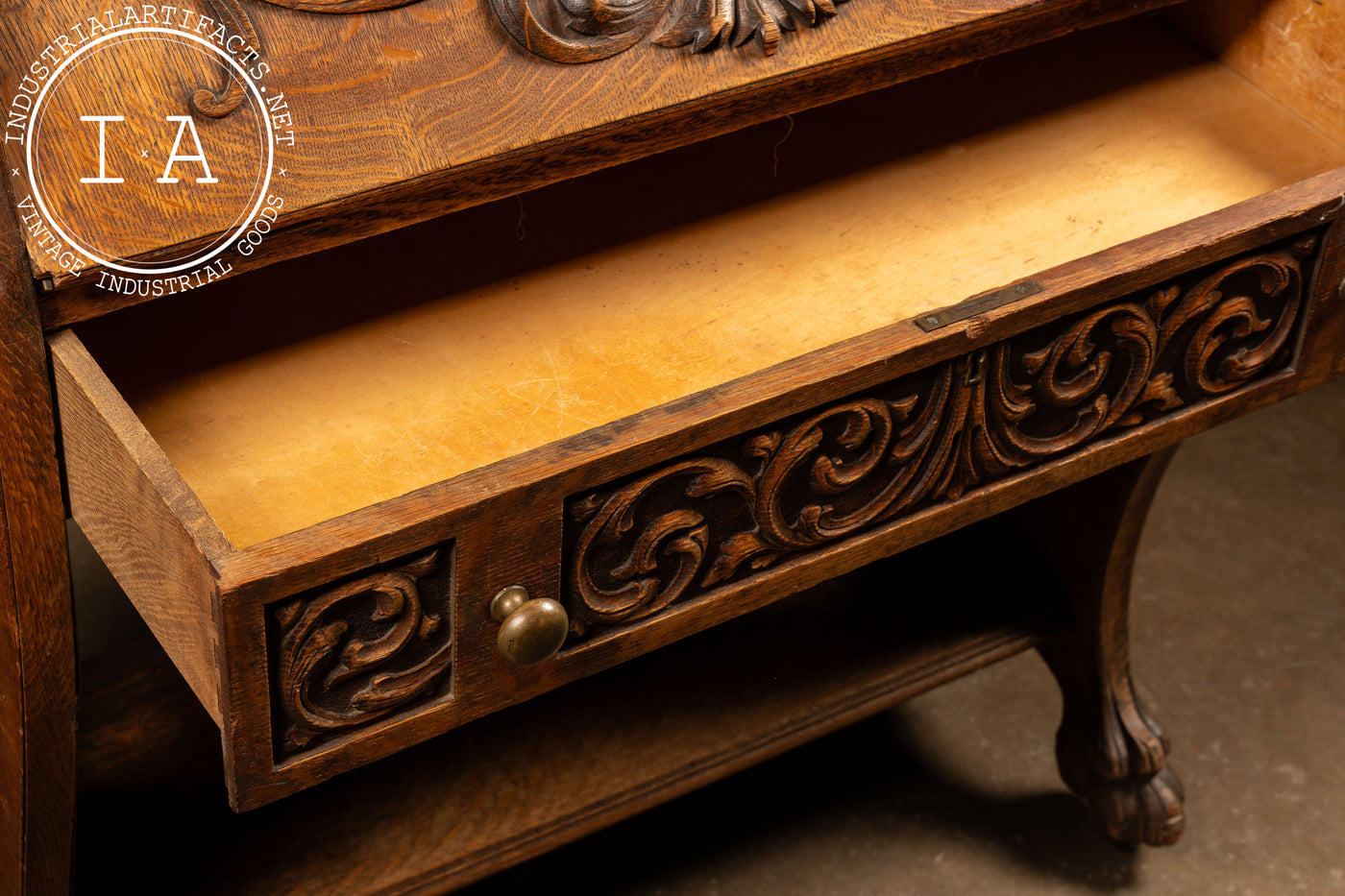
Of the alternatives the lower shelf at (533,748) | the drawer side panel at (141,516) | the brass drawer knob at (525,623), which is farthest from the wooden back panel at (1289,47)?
the drawer side panel at (141,516)

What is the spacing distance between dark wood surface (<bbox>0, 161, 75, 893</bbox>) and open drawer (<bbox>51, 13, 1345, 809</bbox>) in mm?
20

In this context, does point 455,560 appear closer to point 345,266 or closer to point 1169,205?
point 345,266

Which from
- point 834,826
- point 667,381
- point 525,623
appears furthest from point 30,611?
point 834,826

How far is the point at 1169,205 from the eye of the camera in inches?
47.3

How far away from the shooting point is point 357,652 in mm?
858

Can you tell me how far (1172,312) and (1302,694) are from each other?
3.14ft

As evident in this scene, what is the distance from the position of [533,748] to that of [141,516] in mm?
624

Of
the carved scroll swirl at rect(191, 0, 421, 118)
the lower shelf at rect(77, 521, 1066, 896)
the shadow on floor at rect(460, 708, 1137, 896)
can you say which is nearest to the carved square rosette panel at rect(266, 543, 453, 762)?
the carved scroll swirl at rect(191, 0, 421, 118)

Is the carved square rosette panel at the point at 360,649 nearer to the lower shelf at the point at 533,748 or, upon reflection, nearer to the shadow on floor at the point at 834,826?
the lower shelf at the point at 533,748

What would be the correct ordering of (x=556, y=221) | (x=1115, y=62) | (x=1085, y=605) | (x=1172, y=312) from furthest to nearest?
(x=1085, y=605)
(x=1115, y=62)
(x=556, y=221)
(x=1172, y=312)

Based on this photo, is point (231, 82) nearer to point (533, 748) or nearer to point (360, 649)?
point (360, 649)

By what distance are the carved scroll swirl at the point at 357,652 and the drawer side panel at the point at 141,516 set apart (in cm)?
4

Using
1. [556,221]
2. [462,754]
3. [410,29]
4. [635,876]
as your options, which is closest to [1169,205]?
[556,221]

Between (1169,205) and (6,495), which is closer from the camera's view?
(6,495)
